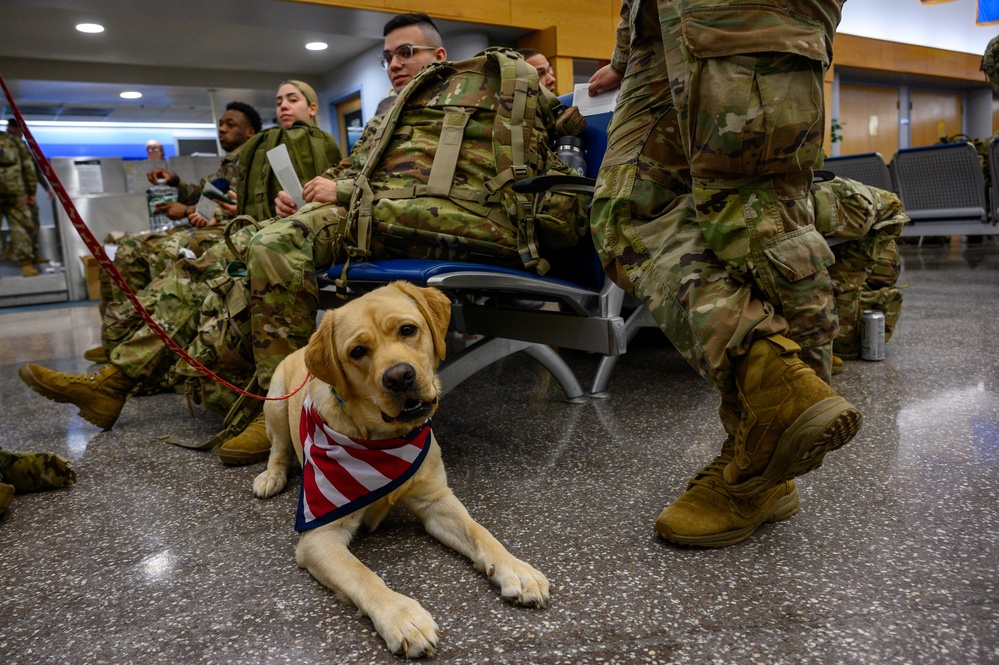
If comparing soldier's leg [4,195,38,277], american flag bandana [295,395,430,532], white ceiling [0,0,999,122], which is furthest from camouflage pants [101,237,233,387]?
soldier's leg [4,195,38,277]

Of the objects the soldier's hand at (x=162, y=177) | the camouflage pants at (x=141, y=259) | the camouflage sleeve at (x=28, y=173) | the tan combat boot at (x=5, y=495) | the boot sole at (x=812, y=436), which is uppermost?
the camouflage sleeve at (x=28, y=173)

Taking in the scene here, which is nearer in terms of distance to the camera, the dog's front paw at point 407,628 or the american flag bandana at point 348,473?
the dog's front paw at point 407,628

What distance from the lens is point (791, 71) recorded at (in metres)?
1.31

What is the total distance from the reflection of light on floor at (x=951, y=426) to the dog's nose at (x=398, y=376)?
149cm

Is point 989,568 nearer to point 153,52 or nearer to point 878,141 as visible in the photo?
point 153,52

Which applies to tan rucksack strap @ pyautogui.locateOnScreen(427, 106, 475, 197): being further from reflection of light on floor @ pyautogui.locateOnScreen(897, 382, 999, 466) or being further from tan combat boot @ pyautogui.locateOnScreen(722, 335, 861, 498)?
reflection of light on floor @ pyautogui.locateOnScreen(897, 382, 999, 466)

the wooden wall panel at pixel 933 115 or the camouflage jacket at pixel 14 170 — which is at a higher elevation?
the wooden wall panel at pixel 933 115

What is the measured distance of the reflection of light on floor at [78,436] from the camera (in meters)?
2.60

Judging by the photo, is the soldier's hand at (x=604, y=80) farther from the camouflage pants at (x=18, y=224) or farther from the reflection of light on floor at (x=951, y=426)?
the camouflage pants at (x=18, y=224)

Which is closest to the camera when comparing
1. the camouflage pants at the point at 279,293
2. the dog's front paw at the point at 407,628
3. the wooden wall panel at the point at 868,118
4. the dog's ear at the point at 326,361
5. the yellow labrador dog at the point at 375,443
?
the dog's front paw at the point at 407,628

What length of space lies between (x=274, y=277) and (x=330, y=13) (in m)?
6.93

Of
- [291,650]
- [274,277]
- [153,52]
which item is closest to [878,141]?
[153,52]

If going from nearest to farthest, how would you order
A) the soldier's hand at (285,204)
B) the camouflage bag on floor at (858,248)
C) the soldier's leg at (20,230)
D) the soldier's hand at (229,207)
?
the camouflage bag on floor at (858,248)
the soldier's hand at (285,204)
the soldier's hand at (229,207)
the soldier's leg at (20,230)

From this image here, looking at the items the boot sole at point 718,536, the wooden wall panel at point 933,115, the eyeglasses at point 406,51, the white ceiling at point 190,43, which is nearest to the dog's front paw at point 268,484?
the boot sole at point 718,536
